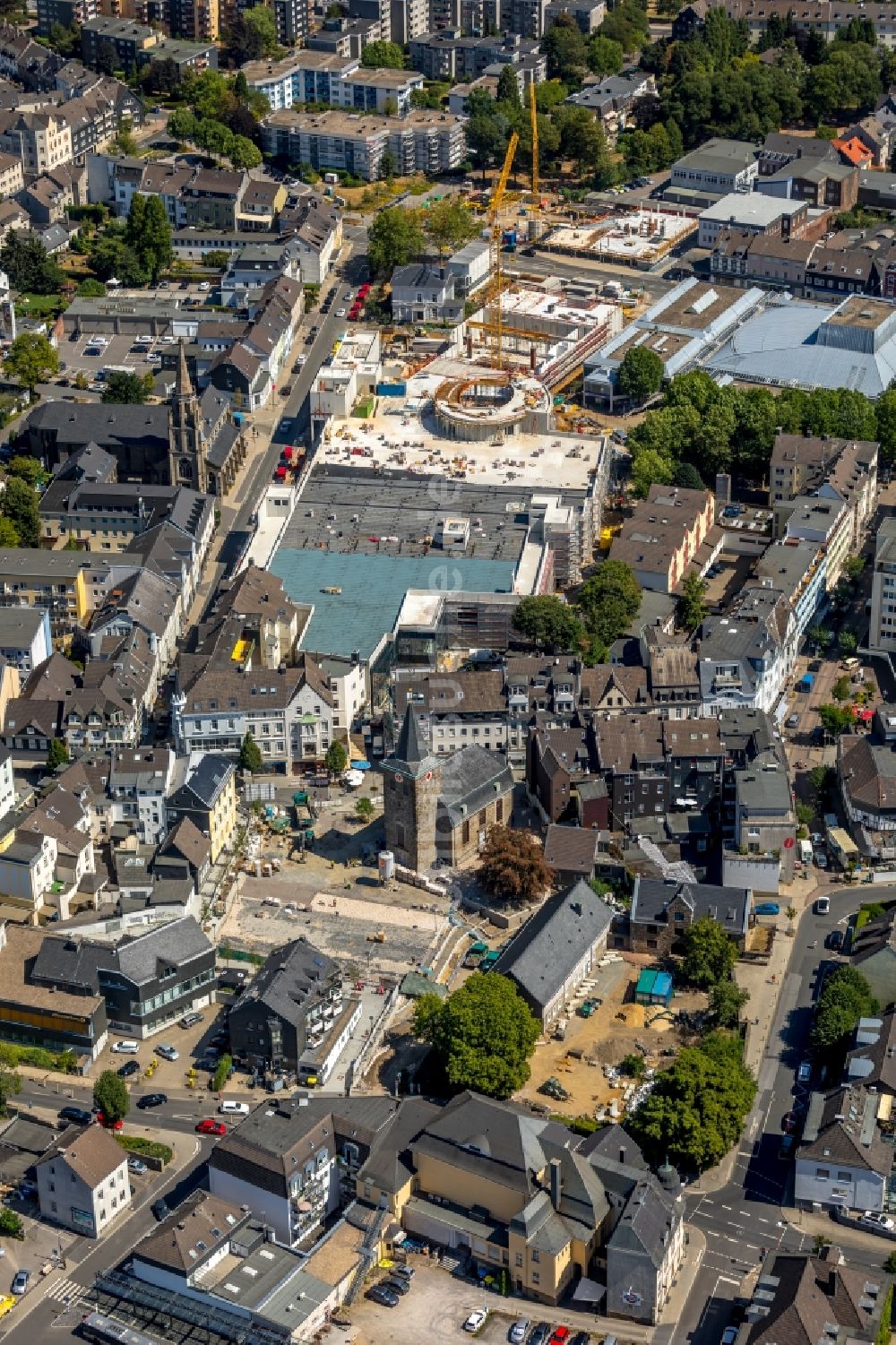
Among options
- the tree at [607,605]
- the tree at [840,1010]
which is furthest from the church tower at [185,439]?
the tree at [840,1010]

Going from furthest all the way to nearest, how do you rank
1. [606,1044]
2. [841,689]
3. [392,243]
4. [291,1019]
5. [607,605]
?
[392,243] → [607,605] → [841,689] → [606,1044] → [291,1019]

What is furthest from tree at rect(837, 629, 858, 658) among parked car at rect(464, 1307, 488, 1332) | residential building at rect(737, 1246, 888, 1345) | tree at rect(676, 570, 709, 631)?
parked car at rect(464, 1307, 488, 1332)

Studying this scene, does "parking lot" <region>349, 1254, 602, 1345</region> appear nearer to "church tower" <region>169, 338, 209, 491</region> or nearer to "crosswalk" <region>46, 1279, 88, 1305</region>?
"crosswalk" <region>46, 1279, 88, 1305</region>

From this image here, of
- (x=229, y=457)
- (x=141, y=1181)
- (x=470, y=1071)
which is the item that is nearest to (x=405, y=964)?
(x=470, y=1071)

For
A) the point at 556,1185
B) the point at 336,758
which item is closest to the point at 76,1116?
the point at 556,1185

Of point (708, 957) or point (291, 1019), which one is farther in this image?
point (708, 957)

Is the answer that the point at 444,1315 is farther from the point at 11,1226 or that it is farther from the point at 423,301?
the point at 423,301
